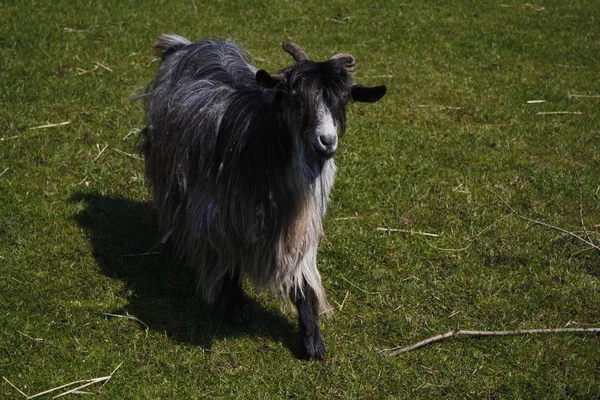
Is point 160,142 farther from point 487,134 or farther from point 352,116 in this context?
point 487,134

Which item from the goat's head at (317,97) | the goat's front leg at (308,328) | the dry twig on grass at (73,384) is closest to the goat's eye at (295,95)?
the goat's head at (317,97)

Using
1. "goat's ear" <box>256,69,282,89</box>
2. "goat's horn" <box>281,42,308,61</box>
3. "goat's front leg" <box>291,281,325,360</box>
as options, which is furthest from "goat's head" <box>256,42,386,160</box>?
"goat's front leg" <box>291,281,325,360</box>

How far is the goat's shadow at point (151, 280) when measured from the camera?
6391 millimetres

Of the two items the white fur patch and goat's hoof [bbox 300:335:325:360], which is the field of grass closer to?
goat's hoof [bbox 300:335:325:360]

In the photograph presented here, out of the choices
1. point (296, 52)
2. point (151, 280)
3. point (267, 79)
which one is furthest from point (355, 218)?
point (267, 79)

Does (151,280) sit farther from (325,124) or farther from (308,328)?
(325,124)

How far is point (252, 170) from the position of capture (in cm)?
587

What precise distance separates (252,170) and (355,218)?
2.28 meters

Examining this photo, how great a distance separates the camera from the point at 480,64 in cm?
1155

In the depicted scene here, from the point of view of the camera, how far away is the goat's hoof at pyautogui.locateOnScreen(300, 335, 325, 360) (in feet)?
20.0

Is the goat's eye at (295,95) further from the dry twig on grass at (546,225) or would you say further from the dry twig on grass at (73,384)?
→ the dry twig on grass at (546,225)

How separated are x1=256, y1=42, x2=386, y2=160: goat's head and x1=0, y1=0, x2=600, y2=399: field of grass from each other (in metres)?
1.69

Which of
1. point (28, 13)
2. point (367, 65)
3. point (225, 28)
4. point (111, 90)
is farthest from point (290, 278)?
point (28, 13)

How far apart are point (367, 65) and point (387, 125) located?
6.23ft
